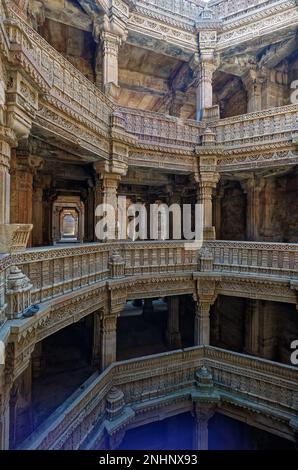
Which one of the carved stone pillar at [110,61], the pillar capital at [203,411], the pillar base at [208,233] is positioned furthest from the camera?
the pillar base at [208,233]

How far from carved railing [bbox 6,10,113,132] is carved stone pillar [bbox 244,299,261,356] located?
8.40 m

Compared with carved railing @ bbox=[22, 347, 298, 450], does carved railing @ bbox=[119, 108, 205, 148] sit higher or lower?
higher

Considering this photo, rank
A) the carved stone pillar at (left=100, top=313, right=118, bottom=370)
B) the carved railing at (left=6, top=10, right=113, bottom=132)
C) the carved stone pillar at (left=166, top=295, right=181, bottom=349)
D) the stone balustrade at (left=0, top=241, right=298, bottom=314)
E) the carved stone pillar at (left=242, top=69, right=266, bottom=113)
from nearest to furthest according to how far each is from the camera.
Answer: the carved railing at (left=6, top=10, right=113, bottom=132)
the stone balustrade at (left=0, top=241, right=298, bottom=314)
the carved stone pillar at (left=100, top=313, right=118, bottom=370)
the carved stone pillar at (left=166, top=295, right=181, bottom=349)
the carved stone pillar at (left=242, top=69, right=266, bottom=113)

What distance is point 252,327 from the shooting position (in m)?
10.2

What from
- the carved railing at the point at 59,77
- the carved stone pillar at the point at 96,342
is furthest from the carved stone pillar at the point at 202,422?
the carved railing at the point at 59,77

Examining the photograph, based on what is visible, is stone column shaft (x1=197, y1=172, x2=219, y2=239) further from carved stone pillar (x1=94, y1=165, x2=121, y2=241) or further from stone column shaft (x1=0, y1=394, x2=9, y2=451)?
stone column shaft (x1=0, y1=394, x2=9, y2=451)

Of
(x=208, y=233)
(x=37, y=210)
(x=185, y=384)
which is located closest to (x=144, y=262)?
(x=208, y=233)

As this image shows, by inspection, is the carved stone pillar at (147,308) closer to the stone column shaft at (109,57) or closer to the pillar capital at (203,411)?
the pillar capital at (203,411)

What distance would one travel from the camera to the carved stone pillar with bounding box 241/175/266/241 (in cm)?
1047

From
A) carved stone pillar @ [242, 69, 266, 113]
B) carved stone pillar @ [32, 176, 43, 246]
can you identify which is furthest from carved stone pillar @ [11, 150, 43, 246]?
carved stone pillar @ [242, 69, 266, 113]

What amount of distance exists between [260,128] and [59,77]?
6.40 metres

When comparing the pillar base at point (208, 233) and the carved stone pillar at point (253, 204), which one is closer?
the pillar base at point (208, 233)

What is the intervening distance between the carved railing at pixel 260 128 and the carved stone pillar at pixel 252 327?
6.00 meters

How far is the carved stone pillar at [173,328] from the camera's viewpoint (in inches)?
389
